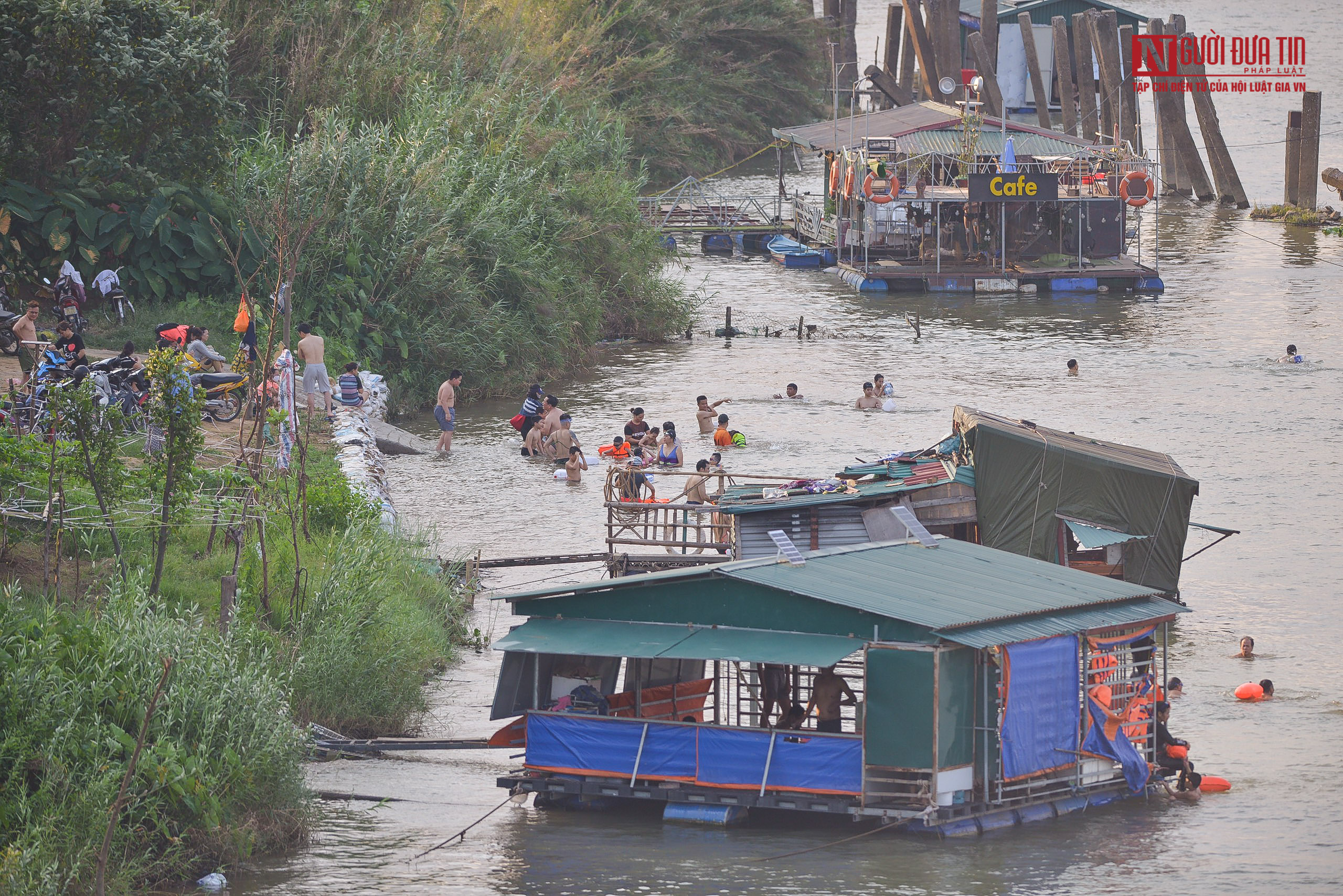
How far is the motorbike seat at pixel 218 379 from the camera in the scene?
22094mm

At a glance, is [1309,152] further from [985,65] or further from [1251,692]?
[1251,692]

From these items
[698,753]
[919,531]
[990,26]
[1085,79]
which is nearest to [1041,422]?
[919,531]

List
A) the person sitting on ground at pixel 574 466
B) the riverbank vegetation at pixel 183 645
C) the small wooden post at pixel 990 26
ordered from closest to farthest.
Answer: the riverbank vegetation at pixel 183 645 < the person sitting on ground at pixel 574 466 < the small wooden post at pixel 990 26

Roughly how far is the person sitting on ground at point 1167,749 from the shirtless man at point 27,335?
16.1 meters

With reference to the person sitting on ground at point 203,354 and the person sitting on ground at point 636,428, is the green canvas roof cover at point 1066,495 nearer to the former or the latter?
the person sitting on ground at point 636,428

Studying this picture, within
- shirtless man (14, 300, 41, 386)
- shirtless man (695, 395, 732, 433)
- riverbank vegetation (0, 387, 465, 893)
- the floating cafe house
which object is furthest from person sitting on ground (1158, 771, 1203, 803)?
shirtless man (14, 300, 41, 386)

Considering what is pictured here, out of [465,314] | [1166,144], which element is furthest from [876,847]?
[1166,144]

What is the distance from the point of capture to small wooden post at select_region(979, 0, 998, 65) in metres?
62.8

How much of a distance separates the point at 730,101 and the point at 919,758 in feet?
194

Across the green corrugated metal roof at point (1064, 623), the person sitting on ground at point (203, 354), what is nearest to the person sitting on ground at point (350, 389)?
the person sitting on ground at point (203, 354)

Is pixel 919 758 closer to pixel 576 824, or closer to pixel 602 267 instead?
pixel 576 824

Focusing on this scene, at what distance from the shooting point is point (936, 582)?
1412cm

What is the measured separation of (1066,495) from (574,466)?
8.99 m

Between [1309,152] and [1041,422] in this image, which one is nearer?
[1041,422]
